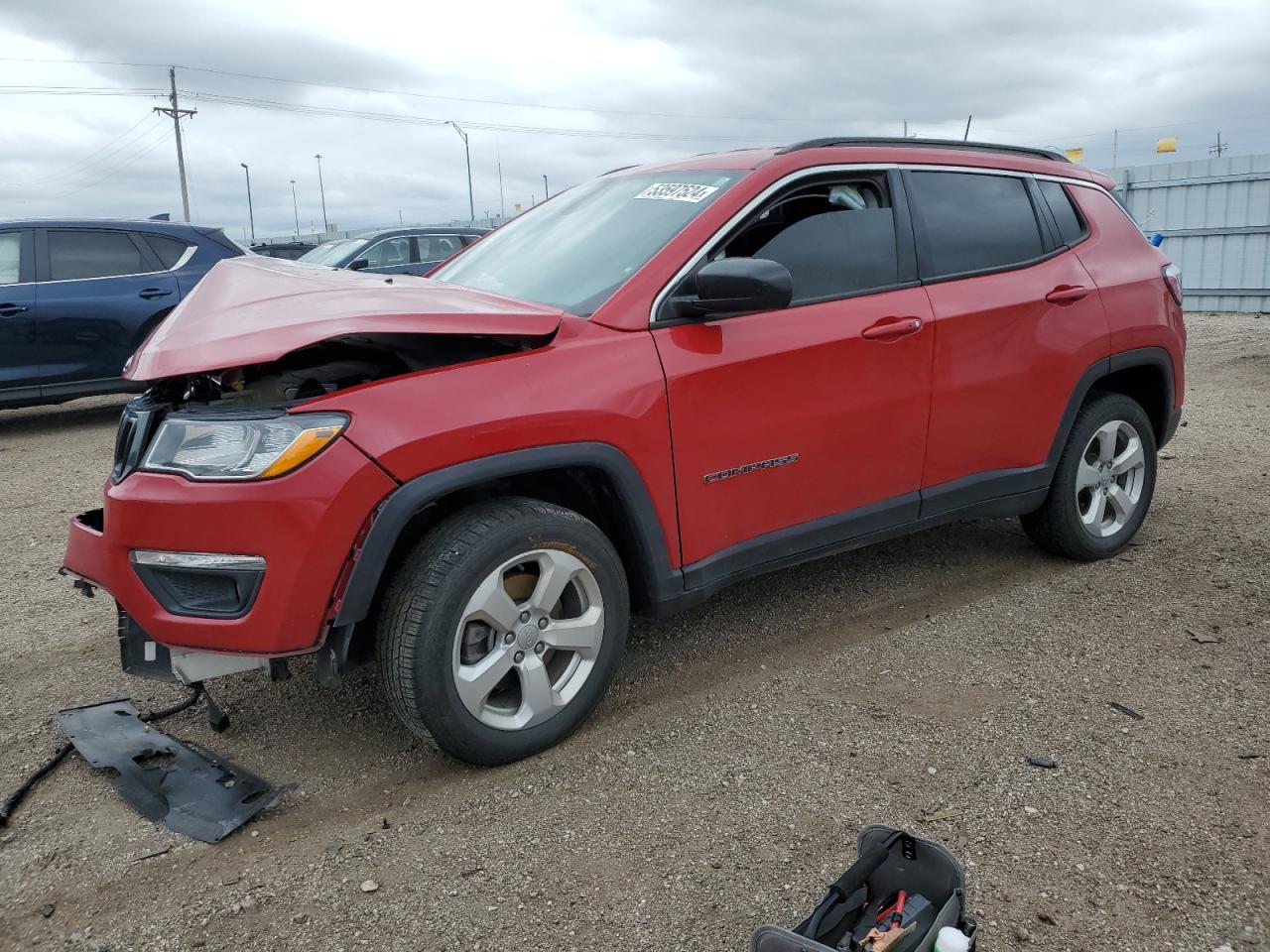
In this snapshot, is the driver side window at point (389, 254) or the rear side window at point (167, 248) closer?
the rear side window at point (167, 248)

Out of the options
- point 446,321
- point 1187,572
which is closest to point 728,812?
point 446,321

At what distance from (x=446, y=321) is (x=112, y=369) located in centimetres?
669

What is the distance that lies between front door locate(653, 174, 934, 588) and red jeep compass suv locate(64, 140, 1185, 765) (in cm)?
1

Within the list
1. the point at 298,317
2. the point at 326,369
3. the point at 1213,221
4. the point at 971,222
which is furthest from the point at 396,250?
the point at 1213,221

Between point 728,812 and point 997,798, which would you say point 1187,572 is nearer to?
point 997,798

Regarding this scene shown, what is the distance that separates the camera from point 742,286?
2773mm

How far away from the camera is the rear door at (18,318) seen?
298 inches

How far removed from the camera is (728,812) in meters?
2.54

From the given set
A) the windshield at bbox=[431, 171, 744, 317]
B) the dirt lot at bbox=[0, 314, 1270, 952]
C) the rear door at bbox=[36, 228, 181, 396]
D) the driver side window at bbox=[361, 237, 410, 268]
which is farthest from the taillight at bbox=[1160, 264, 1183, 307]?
the driver side window at bbox=[361, 237, 410, 268]

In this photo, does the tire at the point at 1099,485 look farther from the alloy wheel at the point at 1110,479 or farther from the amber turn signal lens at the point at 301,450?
the amber turn signal lens at the point at 301,450

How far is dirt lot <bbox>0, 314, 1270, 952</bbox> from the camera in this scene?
86.0 inches

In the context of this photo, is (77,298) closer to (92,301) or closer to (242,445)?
(92,301)

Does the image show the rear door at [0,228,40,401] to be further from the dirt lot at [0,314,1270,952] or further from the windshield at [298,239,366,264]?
the dirt lot at [0,314,1270,952]

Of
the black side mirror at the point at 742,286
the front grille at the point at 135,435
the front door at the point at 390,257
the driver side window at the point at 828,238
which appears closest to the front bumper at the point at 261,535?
the front grille at the point at 135,435
